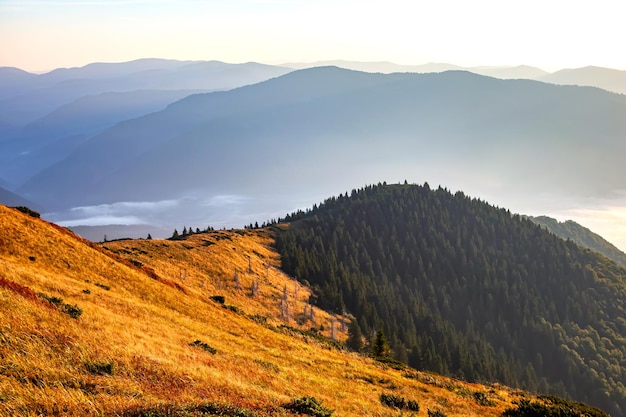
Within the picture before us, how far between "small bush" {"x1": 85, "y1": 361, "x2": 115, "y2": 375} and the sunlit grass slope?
0.05 meters

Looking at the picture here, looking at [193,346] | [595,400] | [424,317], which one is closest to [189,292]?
[193,346]

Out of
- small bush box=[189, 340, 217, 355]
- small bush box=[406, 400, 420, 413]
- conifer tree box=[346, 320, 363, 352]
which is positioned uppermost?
small bush box=[189, 340, 217, 355]

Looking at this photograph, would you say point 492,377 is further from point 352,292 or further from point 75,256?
point 75,256

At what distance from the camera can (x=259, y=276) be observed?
365ft

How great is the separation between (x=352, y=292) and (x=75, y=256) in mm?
114056

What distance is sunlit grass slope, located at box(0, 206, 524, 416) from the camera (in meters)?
15.3

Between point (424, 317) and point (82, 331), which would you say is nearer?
point (82, 331)

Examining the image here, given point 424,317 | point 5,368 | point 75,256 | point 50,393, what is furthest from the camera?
point 424,317

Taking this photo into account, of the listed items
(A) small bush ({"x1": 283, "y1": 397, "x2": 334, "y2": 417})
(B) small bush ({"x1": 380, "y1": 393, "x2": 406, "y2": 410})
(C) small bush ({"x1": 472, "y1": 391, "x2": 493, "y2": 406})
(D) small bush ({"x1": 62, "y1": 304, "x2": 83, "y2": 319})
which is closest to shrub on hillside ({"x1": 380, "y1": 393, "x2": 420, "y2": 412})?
(B) small bush ({"x1": 380, "y1": 393, "x2": 406, "y2": 410})

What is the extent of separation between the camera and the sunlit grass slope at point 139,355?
1527 cm

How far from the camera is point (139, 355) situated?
2112 cm

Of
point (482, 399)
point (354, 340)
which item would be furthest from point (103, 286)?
point (354, 340)

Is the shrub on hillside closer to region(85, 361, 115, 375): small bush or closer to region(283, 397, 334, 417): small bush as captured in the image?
region(283, 397, 334, 417): small bush

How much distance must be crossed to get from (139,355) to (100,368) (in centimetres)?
351
